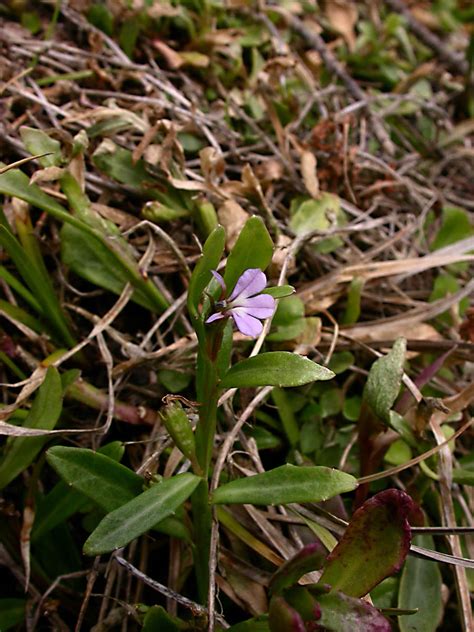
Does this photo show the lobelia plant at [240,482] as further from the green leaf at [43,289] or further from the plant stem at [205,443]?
the green leaf at [43,289]

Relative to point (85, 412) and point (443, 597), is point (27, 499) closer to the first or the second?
point (85, 412)

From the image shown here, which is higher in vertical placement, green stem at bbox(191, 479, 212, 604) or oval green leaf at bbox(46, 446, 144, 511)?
oval green leaf at bbox(46, 446, 144, 511)

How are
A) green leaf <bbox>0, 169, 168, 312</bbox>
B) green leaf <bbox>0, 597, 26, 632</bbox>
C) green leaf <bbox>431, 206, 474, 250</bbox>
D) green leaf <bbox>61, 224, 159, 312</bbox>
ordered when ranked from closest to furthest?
1. green leaf <bbox>0, 597, 26, 632</bbox>
2. green leaf <bbox>0, 169, 168, 312</bbox>
3. green leaf <bbox>61, 224, 159, 312</bbox>
4. green leaf <bbox>431, 206, 474, 250</bbox>

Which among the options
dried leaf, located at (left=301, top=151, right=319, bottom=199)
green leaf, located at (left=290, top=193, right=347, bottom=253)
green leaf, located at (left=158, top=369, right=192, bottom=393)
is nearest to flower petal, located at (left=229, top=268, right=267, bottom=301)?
green leaf, located at (left=158, top=369, right=192, bottom=393)

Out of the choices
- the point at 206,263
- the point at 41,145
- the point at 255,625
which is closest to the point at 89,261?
the point at 41,145

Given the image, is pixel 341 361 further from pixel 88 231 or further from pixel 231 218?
pixel 88 231


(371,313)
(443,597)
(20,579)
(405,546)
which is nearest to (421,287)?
(371,313)

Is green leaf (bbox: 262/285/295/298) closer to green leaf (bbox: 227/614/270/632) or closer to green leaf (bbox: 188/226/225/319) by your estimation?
green leaf (bbox: 188/226/225/319)
